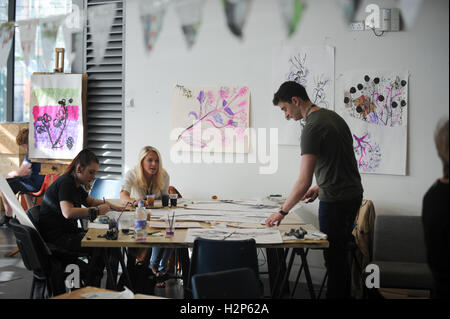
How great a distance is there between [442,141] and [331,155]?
1353mm

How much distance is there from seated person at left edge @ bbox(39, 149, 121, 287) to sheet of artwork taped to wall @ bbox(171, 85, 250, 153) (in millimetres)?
1536

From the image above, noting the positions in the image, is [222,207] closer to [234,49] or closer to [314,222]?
[314,222]

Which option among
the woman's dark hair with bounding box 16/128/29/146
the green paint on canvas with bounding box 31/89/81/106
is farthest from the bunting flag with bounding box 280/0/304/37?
the woman's dark hair with bounding box 16/128/29/146

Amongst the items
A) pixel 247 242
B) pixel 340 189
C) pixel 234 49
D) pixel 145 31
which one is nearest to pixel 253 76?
pixel 234 49

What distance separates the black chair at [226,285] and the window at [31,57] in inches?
163

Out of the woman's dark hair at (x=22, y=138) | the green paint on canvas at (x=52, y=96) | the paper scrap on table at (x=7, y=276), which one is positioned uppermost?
the green paint on canvas at (x=52, y=96)

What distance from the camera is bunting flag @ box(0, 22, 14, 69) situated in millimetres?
5945

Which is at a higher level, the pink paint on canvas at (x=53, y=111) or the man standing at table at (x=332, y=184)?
the pink paint on canvas at (x=53, y=111)

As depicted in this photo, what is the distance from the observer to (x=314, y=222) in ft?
14.9

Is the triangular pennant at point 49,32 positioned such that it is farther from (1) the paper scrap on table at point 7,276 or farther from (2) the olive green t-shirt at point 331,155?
(2) the olive green t-shirt at point 331,155

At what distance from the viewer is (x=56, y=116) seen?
210 inches

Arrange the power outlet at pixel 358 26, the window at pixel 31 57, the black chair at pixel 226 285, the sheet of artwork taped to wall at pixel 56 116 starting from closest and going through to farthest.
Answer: the black chair at pixel 226 285
the power outlet at pixel 358 26
the sheet of artwork taped to wall at pixel 56 116
the window at pixel 31 57

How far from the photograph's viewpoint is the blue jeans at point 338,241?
2.97m

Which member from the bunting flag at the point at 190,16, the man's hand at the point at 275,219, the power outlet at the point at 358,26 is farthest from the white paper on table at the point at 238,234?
the bunting flag at the point at 190,16
